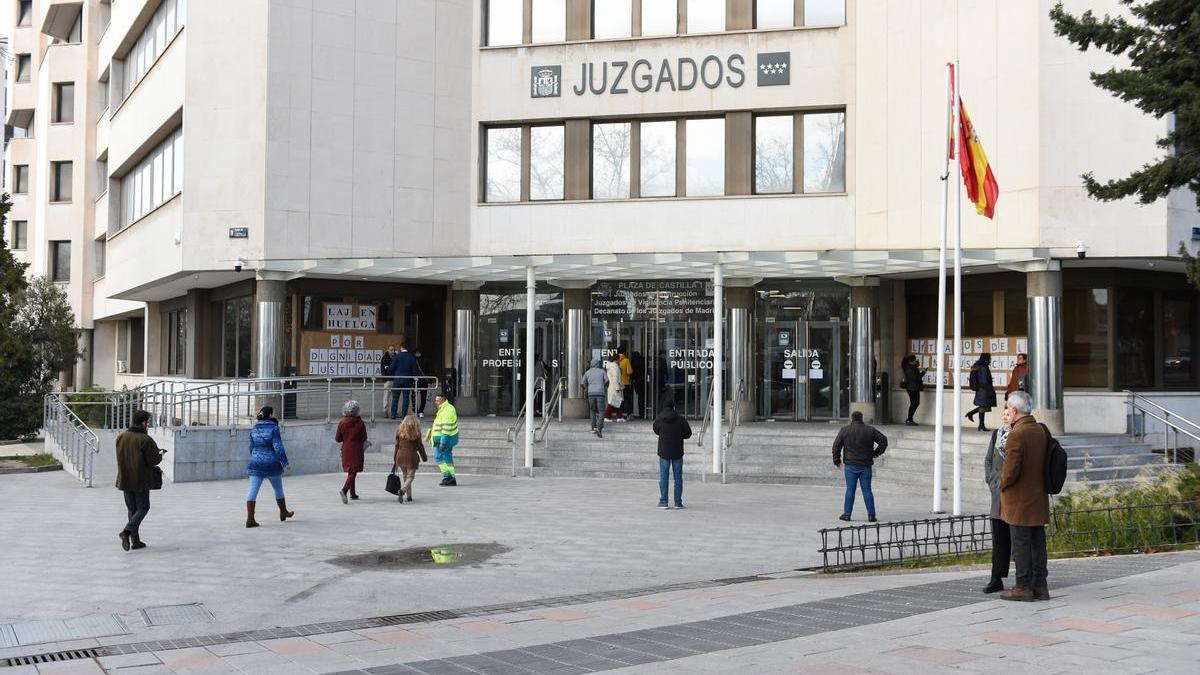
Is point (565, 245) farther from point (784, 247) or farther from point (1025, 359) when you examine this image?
point (1025, 359)

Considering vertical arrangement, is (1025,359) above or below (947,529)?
above

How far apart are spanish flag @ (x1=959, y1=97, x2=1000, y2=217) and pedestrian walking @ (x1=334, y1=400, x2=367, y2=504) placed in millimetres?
10027

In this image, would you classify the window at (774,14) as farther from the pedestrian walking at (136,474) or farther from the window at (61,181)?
the window at (61,181)

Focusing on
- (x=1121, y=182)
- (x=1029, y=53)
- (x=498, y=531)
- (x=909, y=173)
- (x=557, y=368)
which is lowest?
(x=498, y=531)

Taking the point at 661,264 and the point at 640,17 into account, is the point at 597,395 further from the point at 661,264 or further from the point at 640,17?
the point at 640,17

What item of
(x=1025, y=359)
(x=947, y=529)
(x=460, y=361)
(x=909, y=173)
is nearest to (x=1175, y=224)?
(x=1025, y=359)

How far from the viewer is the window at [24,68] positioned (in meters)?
58.8

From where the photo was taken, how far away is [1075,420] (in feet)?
76.1

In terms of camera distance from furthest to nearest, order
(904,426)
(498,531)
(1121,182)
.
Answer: (904,426) < (1121,182) < (498,531)

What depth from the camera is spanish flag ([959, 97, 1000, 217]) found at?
1756 cm

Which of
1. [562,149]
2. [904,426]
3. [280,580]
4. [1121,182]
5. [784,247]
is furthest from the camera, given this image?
[562,149]

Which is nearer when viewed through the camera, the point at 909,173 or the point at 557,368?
the point at 909,173

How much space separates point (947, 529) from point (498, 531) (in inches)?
228

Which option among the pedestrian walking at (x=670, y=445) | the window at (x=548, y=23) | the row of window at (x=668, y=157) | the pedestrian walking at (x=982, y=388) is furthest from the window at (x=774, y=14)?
the pedestrian walking at (x=670, y=445)
